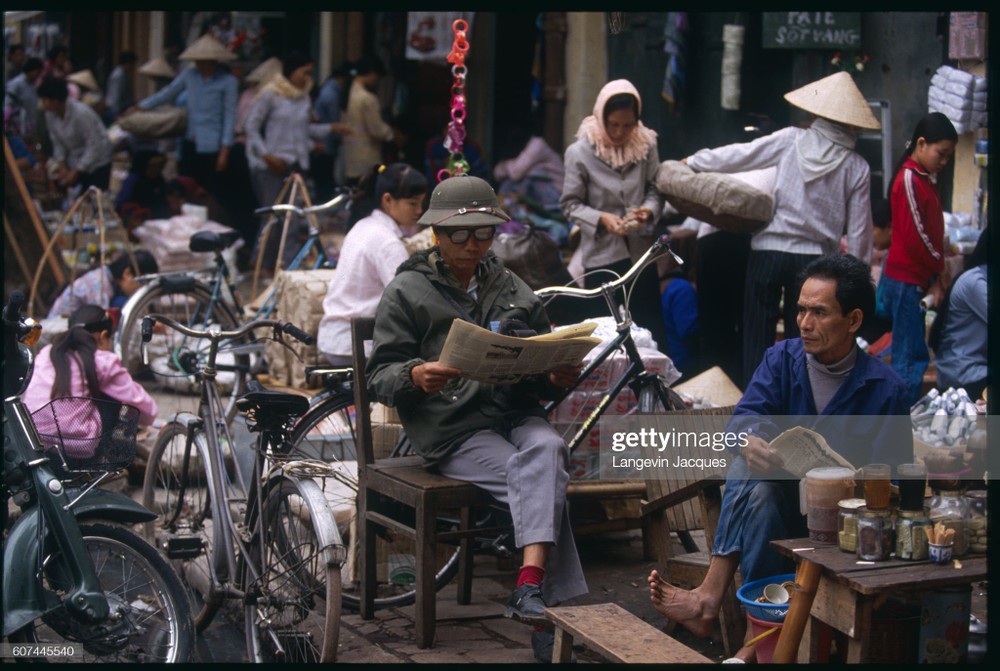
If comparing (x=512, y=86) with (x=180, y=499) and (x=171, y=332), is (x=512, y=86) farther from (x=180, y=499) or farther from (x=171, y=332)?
(x=180, y=499)

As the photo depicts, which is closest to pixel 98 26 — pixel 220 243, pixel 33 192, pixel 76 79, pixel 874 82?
pixel 76 79

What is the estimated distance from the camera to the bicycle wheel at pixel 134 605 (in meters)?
4.50

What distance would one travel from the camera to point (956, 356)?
6363mm

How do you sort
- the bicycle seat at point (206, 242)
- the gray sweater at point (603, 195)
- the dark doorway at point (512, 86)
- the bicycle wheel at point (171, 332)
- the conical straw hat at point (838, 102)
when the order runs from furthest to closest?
the dark doorway at point (512, 86) < the bicycle seat at point (206, 242) < the bicycle wheel at point (171, 332) < the gray sweater at point (603, 195) < the conical straw hat at point (838, 102)

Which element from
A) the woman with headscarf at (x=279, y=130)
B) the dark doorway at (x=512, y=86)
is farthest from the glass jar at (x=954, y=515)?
the dark doorway at (x=512, y=86)

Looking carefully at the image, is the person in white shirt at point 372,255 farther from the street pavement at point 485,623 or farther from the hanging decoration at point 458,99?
the street pavement at point 485,623

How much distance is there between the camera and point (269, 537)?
5004 mm

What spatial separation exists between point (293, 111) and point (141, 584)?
769 cm

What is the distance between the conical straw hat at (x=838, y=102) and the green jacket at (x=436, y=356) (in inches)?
92.5

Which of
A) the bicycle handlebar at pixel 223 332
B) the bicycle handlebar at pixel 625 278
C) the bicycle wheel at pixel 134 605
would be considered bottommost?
the bicycle wheel at pixel 134 605

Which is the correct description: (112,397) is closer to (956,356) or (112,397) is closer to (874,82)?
(956,356)

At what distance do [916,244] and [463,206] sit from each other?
2.81 m

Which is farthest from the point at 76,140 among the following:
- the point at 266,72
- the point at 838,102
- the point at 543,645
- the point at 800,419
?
the point at 800,419

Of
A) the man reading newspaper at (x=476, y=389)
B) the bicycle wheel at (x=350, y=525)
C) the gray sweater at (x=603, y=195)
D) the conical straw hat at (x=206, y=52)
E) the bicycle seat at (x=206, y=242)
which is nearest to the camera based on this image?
the man reading newspaper at (x=476, y=389)
